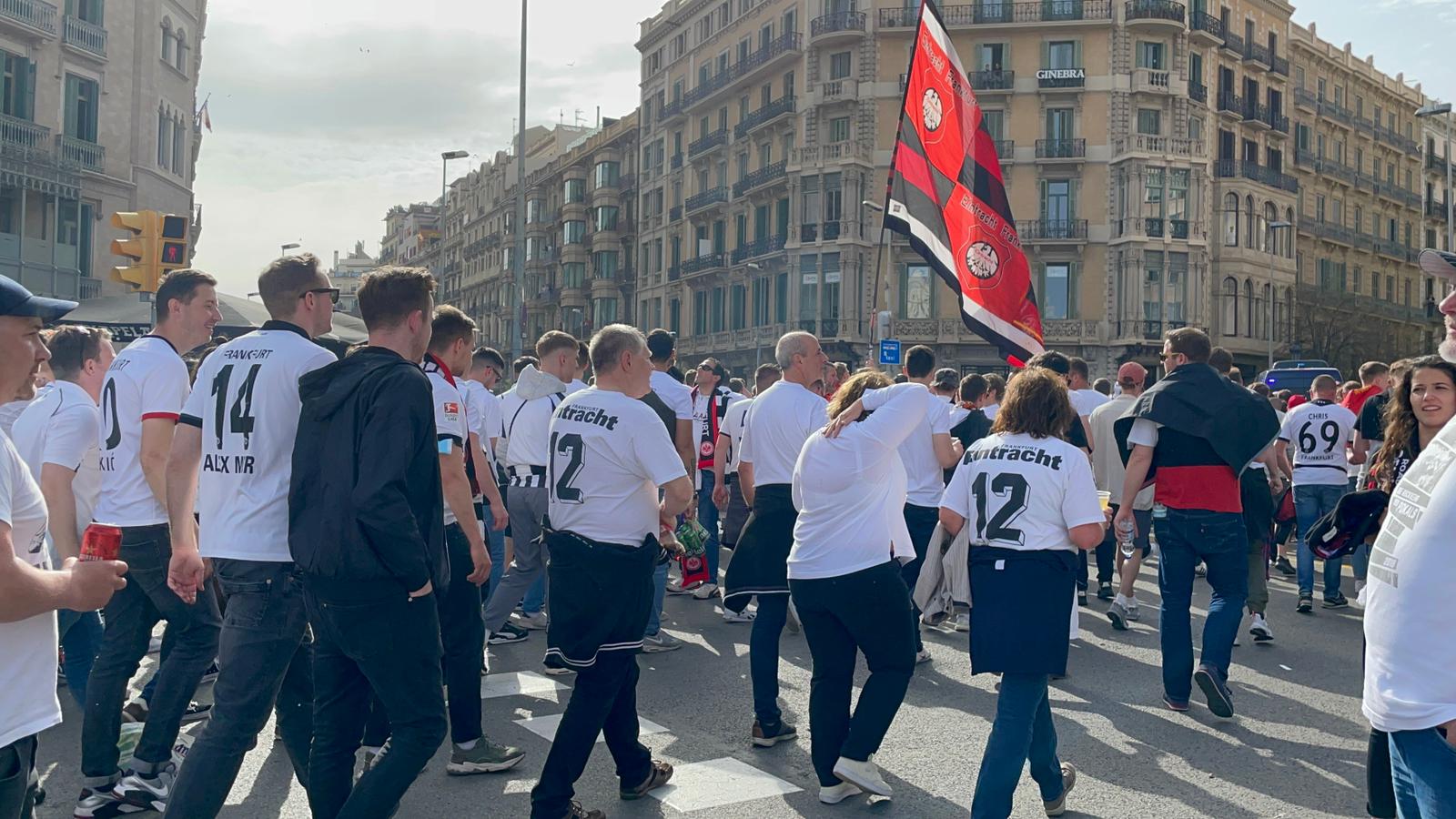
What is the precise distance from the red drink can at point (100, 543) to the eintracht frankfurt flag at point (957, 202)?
323 inches

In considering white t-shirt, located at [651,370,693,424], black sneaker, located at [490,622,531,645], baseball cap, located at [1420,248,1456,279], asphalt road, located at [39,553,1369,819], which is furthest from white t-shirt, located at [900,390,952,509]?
baseball cap, located at [1420,248,1456,279]

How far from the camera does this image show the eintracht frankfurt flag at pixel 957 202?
34.0 ft

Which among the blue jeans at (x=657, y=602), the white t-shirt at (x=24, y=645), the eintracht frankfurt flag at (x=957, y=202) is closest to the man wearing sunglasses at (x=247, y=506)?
the white t-shirt at (x=24, y=645)

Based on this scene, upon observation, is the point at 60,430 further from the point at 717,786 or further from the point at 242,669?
the point at 717,786

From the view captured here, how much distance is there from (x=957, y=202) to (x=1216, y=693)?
5.79 m

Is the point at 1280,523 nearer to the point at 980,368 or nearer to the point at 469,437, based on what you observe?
the point at 469,437

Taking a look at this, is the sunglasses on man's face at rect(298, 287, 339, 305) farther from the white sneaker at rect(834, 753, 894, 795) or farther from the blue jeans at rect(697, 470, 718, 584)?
the blue jeans at rect(697, 470, 718, 584)

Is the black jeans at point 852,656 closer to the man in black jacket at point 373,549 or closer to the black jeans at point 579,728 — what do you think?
the black jeans at point 579,728

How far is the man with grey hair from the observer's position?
5.82m

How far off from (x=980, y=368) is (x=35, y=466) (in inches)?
1574

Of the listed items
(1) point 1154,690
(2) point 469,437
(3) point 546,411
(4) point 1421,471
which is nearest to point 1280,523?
(1) point 1154,690

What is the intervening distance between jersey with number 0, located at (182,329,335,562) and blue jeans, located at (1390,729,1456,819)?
3.31 meters

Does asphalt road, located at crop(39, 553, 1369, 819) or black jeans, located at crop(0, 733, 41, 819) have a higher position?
black jeans, located at crop(0, 733, 41, 819)

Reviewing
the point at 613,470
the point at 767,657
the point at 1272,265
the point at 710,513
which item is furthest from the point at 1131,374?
the point at 1272,265
